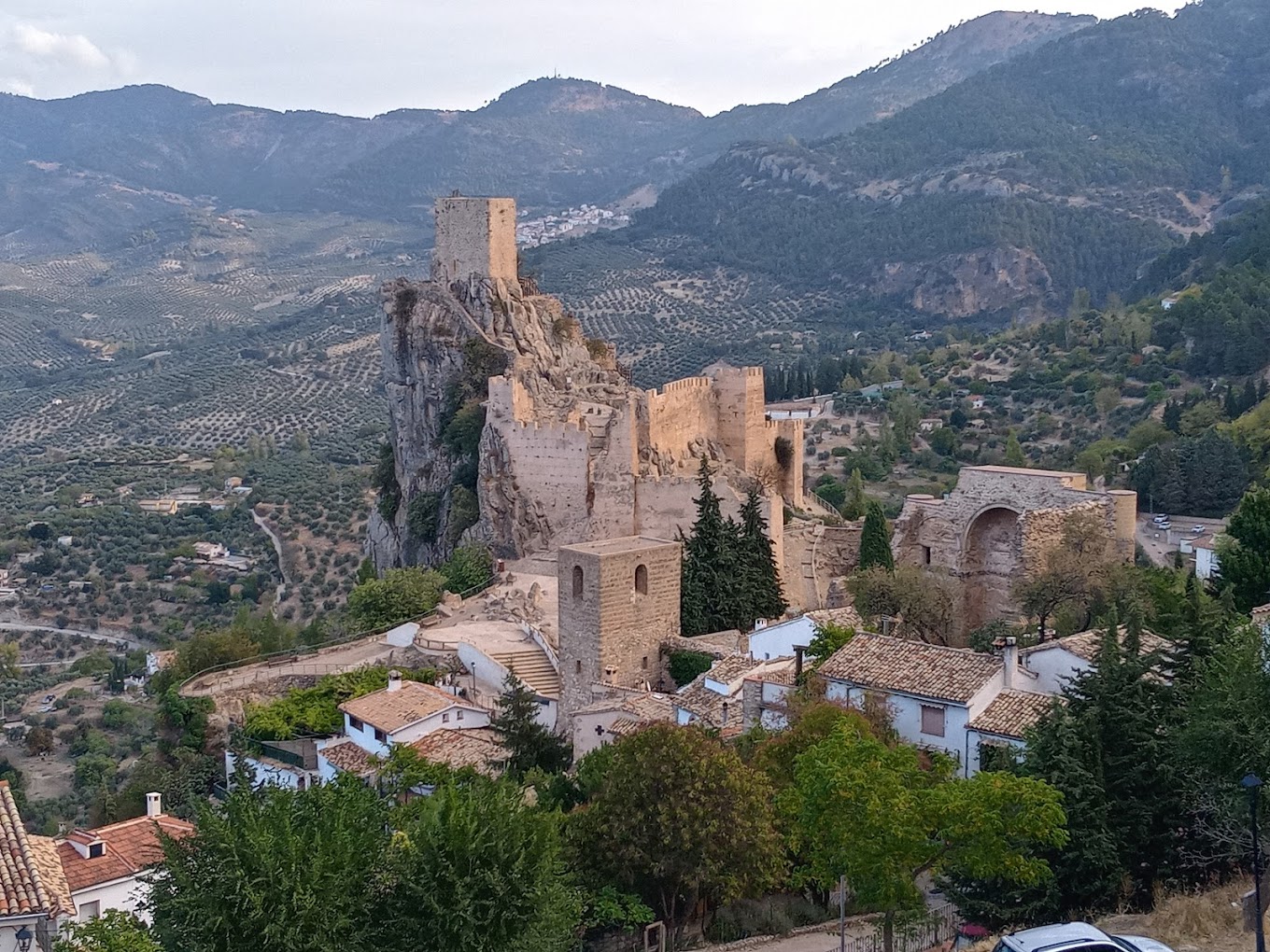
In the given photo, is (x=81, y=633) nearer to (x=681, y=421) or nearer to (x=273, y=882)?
(x=681, y=421)

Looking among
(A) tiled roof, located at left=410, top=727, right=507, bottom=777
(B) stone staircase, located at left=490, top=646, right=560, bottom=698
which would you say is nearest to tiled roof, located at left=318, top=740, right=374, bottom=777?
(A) tiled roof, located at left=410, top=727, right=507, bottom=777

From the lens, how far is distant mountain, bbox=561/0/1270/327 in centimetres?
10419

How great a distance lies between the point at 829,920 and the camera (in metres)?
17.6

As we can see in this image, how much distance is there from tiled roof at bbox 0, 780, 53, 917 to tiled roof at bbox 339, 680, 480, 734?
866cm

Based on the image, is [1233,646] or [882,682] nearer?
[1233,646]

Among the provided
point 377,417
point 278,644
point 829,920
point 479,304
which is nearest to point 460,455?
point 479,304

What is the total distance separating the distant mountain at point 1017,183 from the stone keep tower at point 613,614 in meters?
79.9

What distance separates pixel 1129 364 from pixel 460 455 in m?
31.1

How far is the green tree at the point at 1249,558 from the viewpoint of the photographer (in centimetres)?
2436

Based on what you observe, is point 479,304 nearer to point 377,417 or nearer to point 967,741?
point 967,741

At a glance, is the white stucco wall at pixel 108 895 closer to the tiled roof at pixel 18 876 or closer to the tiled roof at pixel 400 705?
the tiled roof at pixel 18 876

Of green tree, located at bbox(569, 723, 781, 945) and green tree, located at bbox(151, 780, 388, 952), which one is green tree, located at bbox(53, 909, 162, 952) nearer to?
green tree, located at bbox(151, 780, 388, 952)

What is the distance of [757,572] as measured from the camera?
94.3ft

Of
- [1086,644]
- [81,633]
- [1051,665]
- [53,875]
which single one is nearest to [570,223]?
[81,633]
